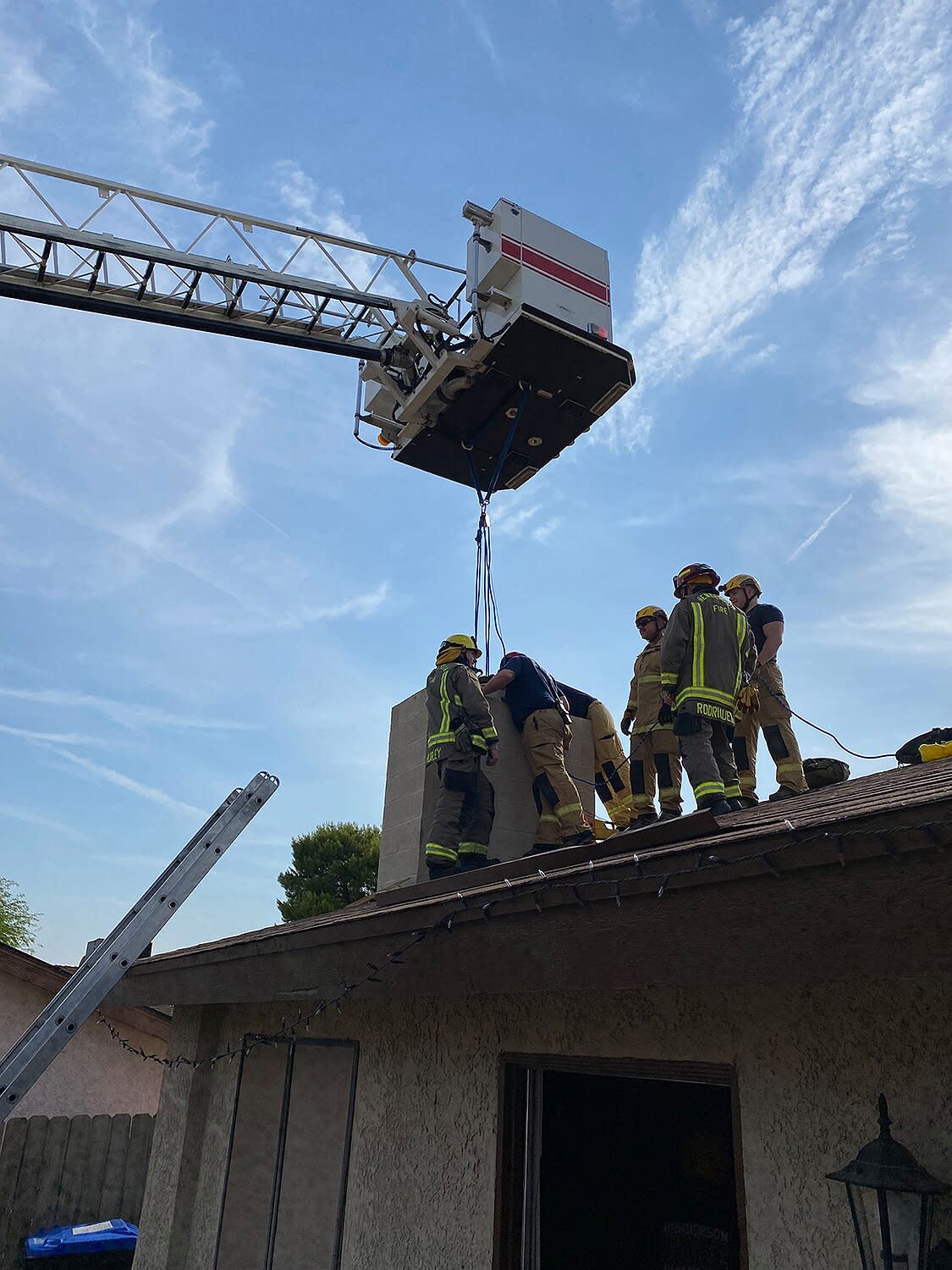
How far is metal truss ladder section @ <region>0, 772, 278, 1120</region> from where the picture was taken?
9.57 feet

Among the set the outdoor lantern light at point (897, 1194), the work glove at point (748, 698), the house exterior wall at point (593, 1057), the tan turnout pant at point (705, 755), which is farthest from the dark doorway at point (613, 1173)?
the work glove at point (748, 698)

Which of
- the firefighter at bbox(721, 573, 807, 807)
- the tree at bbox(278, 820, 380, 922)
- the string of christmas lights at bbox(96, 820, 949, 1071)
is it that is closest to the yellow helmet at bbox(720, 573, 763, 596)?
the firefighter at bbox(721, 573, 807, 807)

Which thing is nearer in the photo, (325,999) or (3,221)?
(325,999)

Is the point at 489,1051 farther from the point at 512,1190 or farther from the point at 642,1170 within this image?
the point at 642,1170

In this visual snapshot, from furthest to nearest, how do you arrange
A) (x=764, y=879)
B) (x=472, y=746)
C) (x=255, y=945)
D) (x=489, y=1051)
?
(x=472, y=746) → (x=255, y=945) → (x=489, y=1051) → (x=764, y=879)

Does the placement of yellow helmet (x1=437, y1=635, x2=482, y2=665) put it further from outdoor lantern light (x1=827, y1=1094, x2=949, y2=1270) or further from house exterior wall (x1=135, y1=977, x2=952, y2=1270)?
outdoor lantern light (x1=827, y1=1094, x2=949, y2=1270)

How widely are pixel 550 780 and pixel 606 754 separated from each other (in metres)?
0.95

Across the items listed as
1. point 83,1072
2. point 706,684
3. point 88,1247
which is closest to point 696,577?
point 706,684

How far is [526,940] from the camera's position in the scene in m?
2.82

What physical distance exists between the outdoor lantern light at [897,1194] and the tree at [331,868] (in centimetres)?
2936

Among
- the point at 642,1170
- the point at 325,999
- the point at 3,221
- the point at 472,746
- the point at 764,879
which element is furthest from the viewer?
the point at 3,221

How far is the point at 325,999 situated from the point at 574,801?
2.89 meters

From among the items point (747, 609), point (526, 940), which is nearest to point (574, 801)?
point (747, 609)

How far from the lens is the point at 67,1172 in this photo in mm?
9414
